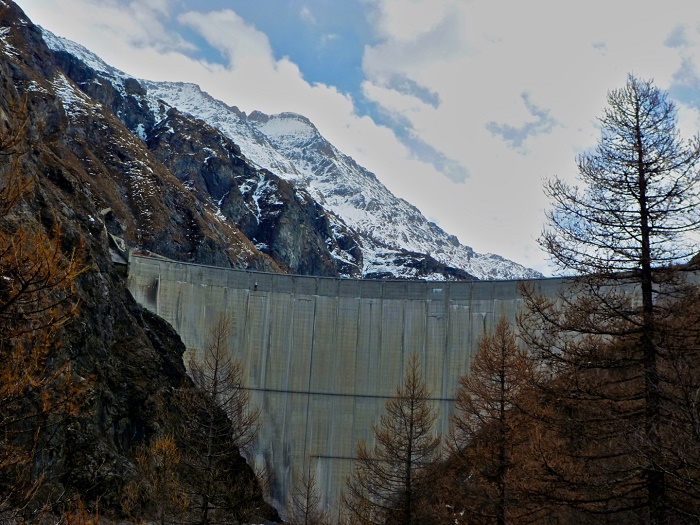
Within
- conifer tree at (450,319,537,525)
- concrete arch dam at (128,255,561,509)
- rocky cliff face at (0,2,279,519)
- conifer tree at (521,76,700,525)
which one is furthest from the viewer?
concrete arch dam at (128,255,561,509)

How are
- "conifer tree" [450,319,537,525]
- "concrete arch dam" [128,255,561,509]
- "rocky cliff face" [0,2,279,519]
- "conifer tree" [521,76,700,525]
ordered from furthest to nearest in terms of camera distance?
"concrete arch dam" [128,255,561,509] < "rocky cliff face" [0,2,279,519] < "conifer tree" [450,319,537,525] < "conifer tree" [521,76,700,525]

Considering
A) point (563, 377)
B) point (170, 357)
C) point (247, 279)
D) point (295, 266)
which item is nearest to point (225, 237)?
point (295, 266)

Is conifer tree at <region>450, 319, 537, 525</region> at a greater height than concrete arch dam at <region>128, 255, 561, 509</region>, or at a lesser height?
lesser

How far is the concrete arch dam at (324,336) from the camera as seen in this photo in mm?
37062

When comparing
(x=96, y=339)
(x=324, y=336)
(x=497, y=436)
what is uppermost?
(x=324, y=336)

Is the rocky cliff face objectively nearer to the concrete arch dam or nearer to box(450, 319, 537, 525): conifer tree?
the concrete arch dam

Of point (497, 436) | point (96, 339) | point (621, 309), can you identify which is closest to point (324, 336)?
point (96, 339)

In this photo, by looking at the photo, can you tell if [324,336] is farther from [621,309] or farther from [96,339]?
[621,309]

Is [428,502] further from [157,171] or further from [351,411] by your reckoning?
[157,171]

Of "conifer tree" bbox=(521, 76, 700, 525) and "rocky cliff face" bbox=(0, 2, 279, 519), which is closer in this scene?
"conifer tree" bbox=(521, 76, 700, 525)

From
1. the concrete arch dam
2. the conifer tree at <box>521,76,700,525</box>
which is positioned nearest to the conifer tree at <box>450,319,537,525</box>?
the conifer tree at <box>521,76,700,525</box>

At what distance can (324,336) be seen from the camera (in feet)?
127

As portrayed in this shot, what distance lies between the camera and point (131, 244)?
5891 cm

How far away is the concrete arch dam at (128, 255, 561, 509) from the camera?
1459 inches
